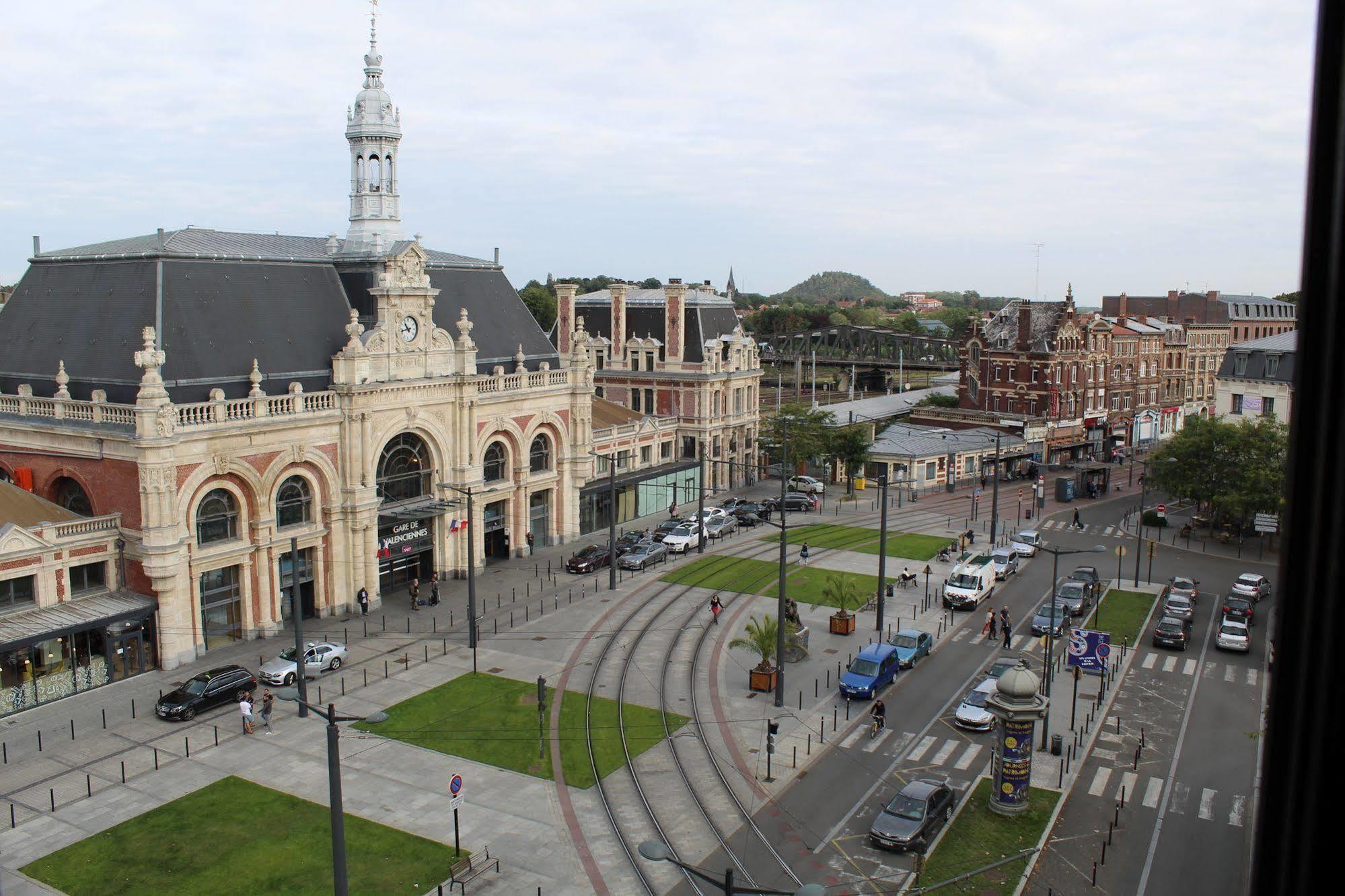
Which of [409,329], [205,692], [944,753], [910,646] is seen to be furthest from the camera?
[409,329]

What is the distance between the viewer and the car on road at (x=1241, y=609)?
2045 inches

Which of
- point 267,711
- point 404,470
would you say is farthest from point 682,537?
point 267,711

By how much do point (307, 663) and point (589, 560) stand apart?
857 inches

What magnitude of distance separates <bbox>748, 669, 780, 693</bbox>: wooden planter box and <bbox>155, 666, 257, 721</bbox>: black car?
2064cm

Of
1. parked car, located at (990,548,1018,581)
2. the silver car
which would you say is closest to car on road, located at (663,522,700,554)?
parked car, located at (990,548,1018,581)

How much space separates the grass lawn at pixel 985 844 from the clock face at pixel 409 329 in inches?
1530

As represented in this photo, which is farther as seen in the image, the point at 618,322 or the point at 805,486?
the point at 618,322

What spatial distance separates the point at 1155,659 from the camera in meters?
48.1

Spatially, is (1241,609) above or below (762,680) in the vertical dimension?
above

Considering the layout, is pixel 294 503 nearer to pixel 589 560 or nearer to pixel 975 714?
pixel 589 560

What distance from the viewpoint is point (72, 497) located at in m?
50.0

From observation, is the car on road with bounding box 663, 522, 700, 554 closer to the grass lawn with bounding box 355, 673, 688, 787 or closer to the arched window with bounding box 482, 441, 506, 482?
the arched window with bounding box 482, 441, 506, 482

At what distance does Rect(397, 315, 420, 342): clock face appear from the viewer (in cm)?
5853

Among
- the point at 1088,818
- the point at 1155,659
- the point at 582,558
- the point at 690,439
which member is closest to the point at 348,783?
the point at 1088,818
